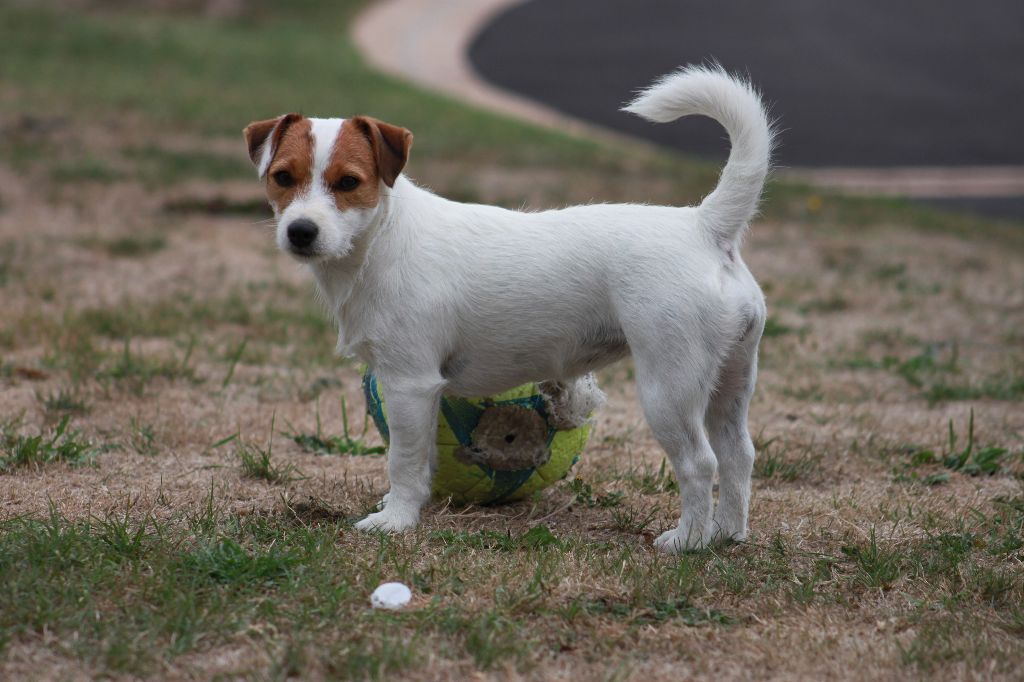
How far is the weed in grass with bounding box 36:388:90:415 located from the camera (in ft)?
18.4

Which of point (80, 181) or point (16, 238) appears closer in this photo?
point (16, 238)

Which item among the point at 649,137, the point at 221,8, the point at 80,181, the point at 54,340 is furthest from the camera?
the point at 221,8

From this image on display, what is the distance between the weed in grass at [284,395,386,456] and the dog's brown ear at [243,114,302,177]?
1.46m

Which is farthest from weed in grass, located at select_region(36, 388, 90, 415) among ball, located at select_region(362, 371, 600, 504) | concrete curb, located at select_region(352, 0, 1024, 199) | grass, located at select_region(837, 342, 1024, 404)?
concrete curb, located at select_region(352, 0, 1024, 199)

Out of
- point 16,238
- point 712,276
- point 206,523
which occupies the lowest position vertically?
point 16,238

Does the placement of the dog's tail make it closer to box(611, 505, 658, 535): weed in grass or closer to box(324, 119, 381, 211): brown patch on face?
box(324, 119, 381, 211): brown patch on face

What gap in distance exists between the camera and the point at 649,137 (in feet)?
59.9

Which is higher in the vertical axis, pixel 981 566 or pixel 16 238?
pixel 981 566

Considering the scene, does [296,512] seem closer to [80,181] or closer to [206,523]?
[206,523]

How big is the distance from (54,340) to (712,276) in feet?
14.2

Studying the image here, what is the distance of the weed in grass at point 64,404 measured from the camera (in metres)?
5.60

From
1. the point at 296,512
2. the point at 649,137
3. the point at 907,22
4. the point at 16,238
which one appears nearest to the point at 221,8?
the point at 649,137

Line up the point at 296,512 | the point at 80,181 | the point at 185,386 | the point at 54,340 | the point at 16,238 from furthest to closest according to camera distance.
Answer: the point at 80,181
the point at 16,238
the point at 54,340
the point at 185,386
the point at 296,512

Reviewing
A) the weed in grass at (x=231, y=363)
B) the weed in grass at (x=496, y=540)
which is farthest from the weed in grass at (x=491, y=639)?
the weed in grass at (x=231, y=363)
